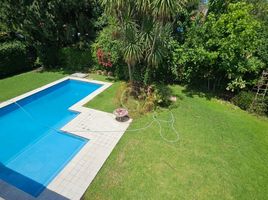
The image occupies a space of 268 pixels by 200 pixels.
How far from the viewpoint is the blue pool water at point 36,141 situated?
21.5 ft

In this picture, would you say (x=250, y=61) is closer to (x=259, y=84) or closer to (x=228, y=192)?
(x=259, y=84)

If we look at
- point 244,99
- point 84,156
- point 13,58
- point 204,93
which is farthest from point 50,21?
point 244,99

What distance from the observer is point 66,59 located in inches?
680

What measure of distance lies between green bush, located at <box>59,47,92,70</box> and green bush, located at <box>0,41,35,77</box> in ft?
10.0

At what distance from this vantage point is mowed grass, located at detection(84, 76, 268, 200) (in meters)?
5.83

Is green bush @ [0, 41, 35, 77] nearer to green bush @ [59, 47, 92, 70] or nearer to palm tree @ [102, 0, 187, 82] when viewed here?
green bush @ [59, 47, 92, 70]

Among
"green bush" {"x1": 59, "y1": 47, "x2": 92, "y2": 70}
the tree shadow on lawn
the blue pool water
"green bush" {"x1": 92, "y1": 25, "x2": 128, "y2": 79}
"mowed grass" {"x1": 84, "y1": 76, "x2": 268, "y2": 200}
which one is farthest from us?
"green bush" {"x1": 59, "y1": 47, "x2": 92, "y2": 70}

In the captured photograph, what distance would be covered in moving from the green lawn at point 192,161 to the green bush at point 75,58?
963 cm

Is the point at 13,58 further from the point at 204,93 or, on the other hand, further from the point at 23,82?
the point at 204,93

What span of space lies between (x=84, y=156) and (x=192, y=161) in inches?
162

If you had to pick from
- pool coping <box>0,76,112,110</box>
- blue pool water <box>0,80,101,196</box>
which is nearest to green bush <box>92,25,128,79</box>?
pool coping <box>0,76,112,110</box>

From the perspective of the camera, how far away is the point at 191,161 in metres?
6.93

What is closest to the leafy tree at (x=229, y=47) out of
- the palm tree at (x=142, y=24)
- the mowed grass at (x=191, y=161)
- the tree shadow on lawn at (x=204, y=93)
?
the tree shadow on lawn at (x=204, y=93)

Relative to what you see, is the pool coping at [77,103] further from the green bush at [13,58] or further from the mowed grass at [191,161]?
the green bush at [13,58]
